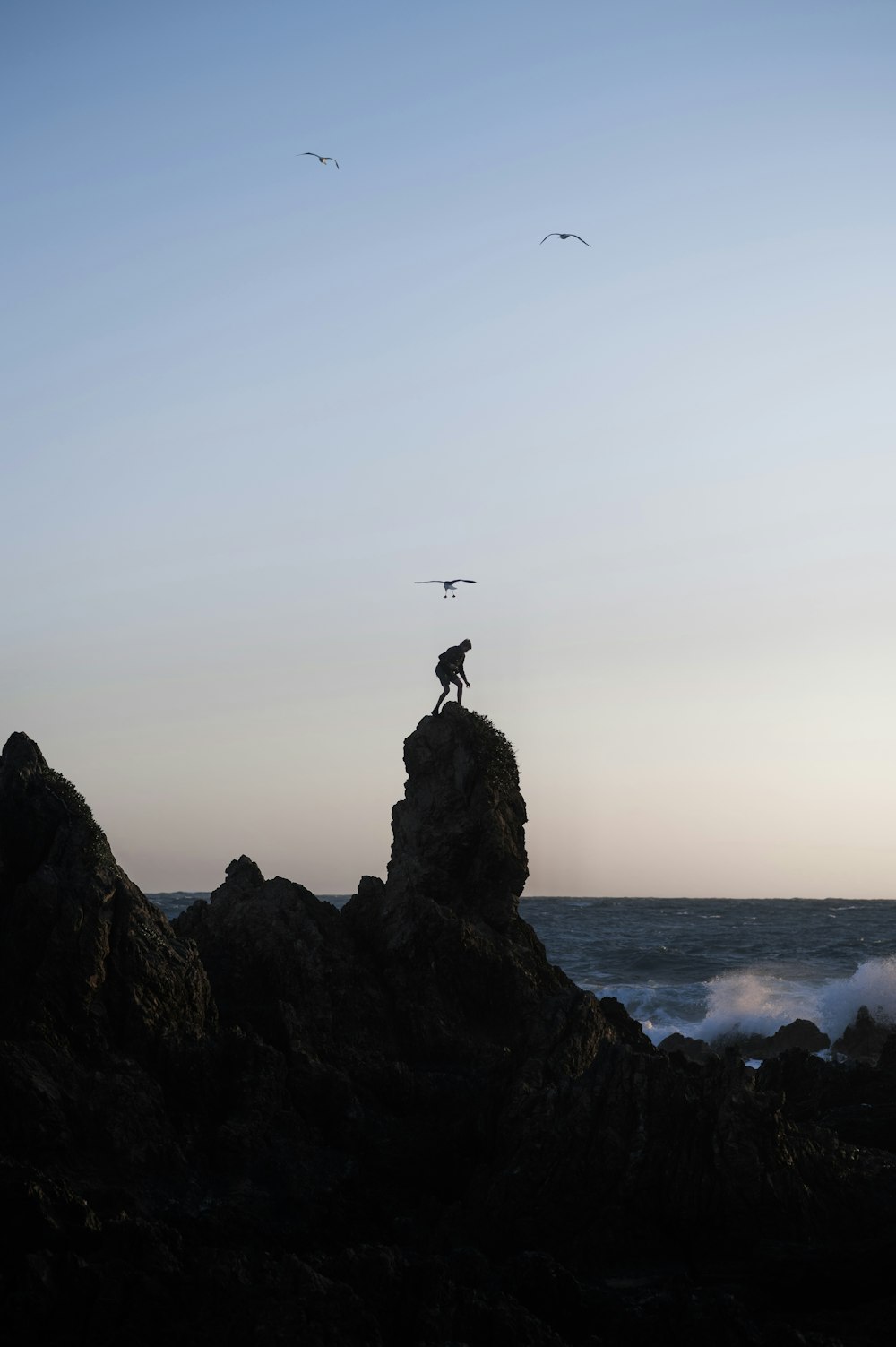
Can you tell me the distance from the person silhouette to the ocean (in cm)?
1946

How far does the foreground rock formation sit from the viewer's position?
12844 mm

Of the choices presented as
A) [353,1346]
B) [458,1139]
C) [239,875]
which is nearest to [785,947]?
[239,875]

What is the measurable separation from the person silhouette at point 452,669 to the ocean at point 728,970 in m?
19.5

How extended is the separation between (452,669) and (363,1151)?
1012 centimetres

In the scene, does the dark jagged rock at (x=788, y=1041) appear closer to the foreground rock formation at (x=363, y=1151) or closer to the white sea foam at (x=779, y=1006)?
the white sea foam at (x=779, y=1006)

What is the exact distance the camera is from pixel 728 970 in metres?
56.8

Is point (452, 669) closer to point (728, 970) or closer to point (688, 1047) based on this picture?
point (688, 1047)

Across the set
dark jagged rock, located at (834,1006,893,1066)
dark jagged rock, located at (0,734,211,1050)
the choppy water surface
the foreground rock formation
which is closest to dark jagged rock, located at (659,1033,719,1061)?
dark jagged rock, located at (834,1006,893,1066)

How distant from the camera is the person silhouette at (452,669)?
1010 inches

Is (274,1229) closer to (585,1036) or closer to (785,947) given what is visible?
(585,1036)

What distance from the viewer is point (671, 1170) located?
650 inches

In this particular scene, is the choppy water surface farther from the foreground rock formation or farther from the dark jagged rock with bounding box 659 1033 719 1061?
the foreground rock formation

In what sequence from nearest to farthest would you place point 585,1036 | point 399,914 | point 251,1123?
point 251,1123
point 585,1036
point 399,914

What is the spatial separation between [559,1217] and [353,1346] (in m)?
4.59
